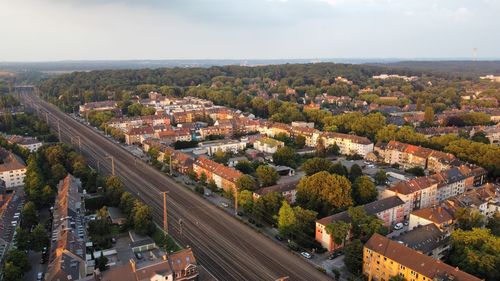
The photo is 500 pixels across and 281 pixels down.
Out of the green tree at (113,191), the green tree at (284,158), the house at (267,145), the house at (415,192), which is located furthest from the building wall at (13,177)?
the house at (415,192)

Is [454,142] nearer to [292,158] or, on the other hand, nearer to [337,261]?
[292,158]

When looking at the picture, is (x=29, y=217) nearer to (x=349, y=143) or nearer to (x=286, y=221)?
(x=286, y=221)

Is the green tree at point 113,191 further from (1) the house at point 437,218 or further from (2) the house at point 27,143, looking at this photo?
(1) the house at point 437,218

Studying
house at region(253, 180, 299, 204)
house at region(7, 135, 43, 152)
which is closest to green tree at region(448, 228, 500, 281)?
Answer: house at region(253, 180, 299, 204)

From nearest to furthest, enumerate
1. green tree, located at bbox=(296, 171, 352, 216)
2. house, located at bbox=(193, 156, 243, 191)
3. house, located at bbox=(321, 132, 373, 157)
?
green tree, located at bbox=(296, 171, 352, 216) < house, located at bbox=(193, 156, 243, 191) < house, located at bbox=(321, 132, 373, 157)

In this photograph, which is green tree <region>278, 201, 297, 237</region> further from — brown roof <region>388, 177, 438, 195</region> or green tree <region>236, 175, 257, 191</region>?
brown roof <region>388, 177, 438, 195</region>

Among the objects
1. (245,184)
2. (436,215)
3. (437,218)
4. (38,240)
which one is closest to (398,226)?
(436,215)
